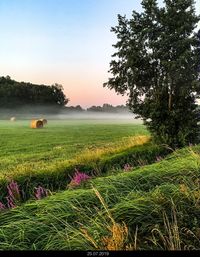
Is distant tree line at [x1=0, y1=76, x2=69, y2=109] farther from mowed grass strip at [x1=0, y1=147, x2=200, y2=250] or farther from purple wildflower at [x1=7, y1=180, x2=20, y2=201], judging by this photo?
purple wildflower at [x1=7, y1=180, x2=20, y2=201]

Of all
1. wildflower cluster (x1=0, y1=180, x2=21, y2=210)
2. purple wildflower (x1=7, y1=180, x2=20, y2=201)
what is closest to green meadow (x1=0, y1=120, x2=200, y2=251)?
wildflower cluster (x1=0, y1=180, x2=21, y2=210)

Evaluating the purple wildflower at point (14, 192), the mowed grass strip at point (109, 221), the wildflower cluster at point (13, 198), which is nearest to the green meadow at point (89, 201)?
the mowed grass strip at point (109, 221)

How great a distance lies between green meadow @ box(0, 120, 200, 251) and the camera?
12.0 ft

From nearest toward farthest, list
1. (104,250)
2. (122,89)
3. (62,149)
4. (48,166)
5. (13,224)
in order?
(104,250), (13,224), (122,89), (62,149), (48,166)

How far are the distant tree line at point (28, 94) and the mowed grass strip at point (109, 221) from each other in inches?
33.7

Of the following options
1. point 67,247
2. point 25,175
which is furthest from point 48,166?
point 67,247

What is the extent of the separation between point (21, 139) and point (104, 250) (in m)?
3.69

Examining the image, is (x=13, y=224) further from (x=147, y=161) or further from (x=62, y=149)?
(x=147, y=161)

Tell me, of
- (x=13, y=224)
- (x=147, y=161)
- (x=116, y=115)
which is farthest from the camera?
(x=147, y=161)

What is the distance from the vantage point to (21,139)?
669 cm

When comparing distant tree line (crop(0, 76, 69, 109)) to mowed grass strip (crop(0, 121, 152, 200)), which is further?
mowed grass strip (crop(0, 121, 152, 200))

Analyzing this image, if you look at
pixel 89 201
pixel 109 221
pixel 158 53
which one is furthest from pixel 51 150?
pixel 109 221

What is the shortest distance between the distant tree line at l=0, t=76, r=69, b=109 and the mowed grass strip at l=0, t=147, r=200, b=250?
856 millimetres

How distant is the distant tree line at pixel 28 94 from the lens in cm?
461
